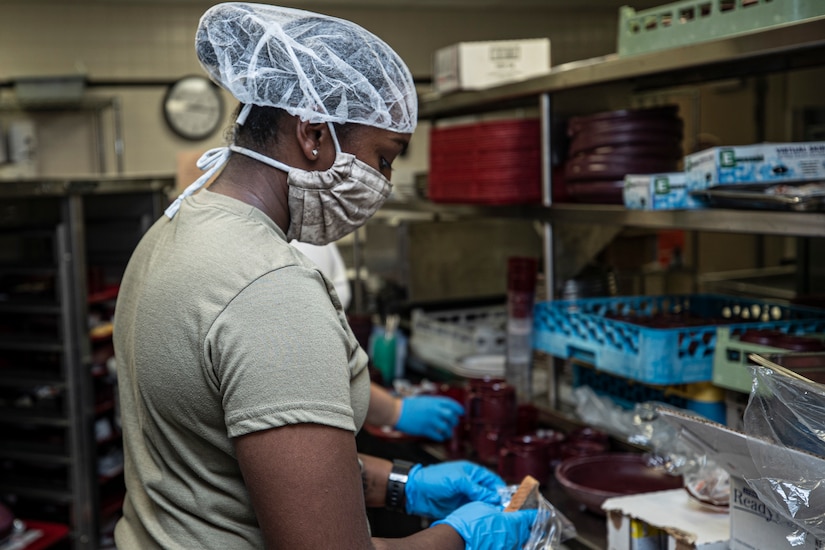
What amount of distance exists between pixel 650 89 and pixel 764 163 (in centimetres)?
95

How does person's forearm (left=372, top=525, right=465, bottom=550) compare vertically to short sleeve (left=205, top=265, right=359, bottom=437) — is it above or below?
below

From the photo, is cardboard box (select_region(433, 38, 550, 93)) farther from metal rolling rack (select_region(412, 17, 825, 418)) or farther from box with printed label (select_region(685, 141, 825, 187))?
box with printed label (select_region(685, 141, 825, 187))

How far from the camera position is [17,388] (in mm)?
3906

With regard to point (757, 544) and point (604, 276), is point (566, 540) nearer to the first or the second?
point (757, 544)

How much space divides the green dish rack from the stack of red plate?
527mm

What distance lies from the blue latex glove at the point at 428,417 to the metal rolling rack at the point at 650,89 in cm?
43

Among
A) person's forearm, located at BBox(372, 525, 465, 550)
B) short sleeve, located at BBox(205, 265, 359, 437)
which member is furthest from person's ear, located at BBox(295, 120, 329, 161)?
person's forearm, located at BBox(372, 525, 465, 550)

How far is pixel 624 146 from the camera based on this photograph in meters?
2.21

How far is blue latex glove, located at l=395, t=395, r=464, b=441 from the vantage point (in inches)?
88.7

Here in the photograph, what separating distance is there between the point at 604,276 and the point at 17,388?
282 cm

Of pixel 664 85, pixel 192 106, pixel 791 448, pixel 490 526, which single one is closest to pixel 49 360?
pixel 664 85

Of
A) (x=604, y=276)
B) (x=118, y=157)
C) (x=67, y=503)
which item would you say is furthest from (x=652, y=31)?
(x=118, y=157)

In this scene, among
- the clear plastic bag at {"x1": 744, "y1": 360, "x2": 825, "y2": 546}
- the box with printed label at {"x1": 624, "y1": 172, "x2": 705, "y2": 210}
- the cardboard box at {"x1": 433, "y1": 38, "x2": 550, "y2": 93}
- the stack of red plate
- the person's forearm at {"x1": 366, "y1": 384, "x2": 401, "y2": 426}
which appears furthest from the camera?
the cardboard box at {"x1": 433, "y1": 38, "x2": 550, "y2": 93}

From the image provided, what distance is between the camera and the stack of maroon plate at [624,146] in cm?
220
